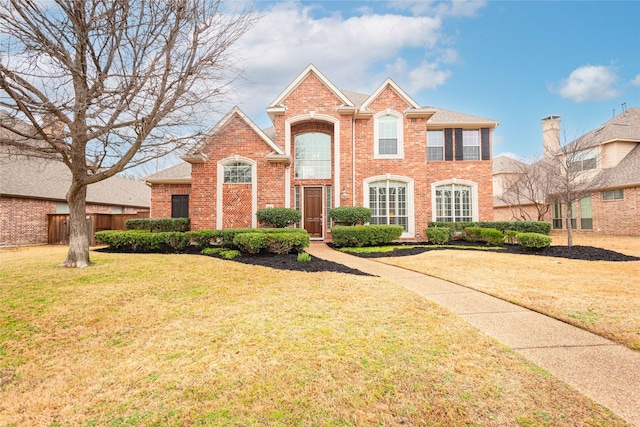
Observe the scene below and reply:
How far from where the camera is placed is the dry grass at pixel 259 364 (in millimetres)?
2416

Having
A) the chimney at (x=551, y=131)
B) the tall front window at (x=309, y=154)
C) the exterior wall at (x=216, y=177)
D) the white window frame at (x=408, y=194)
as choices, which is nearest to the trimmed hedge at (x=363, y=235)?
the white window frame at (x=408, y=194)

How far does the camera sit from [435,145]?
656 inches

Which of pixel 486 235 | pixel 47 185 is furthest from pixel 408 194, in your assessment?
pixel 47 185

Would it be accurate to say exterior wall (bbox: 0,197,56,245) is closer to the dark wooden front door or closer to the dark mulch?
the dark mulch

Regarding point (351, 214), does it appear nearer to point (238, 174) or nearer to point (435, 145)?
point (238, 174)

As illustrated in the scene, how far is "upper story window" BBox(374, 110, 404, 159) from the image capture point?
1518 cm

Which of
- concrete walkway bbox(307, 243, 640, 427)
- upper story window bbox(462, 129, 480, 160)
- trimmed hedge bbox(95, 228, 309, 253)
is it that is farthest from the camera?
upper story window bbox(462, 129, 480, 160)

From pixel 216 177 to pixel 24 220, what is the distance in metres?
11.7

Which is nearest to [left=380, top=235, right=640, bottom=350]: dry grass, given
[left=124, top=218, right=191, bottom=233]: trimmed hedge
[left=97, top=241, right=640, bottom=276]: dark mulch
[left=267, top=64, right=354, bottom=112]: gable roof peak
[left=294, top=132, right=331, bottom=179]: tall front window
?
[left=97, top=241, right=640, bottom=276]: dark mulch

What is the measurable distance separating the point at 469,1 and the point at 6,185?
22794mm

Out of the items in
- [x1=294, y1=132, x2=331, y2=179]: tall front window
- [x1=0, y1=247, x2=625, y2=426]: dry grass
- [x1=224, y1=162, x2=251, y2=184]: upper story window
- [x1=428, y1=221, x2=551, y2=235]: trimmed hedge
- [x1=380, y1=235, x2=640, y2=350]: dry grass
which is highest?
[x1=294, y1=132, x2=331, y2=179]: tall front window

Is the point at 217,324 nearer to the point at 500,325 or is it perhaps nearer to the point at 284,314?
the point at 284,314

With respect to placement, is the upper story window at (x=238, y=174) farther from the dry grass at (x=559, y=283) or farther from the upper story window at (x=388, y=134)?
the dry grass at (x=559, y=283)

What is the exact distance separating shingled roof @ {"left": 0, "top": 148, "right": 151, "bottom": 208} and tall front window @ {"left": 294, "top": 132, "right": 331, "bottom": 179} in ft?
32.3
